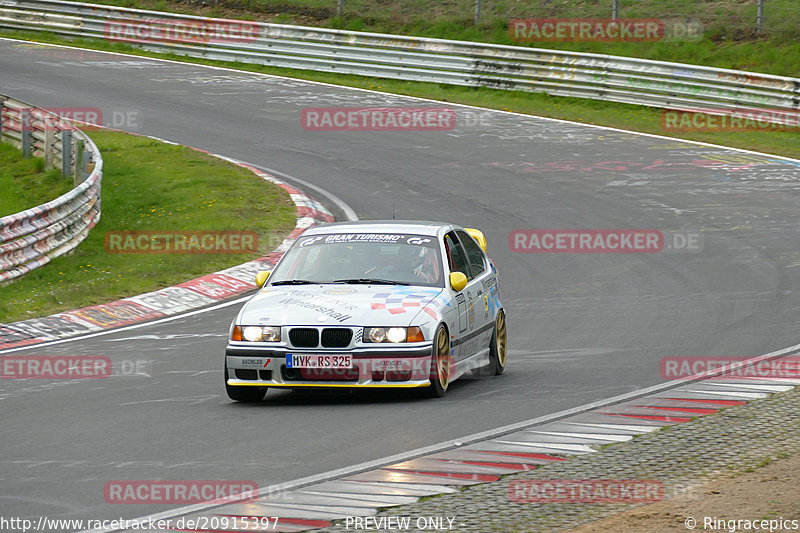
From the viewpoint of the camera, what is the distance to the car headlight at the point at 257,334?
384 inches

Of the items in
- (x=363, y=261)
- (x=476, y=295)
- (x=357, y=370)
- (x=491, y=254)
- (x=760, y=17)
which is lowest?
(x=491, y=254)

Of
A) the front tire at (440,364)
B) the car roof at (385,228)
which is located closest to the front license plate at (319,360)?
the front tire at (440,364)

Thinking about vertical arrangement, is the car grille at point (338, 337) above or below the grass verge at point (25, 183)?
above

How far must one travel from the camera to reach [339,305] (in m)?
9.89

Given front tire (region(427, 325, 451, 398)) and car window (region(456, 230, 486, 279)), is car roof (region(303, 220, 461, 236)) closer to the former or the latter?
car window (region(456, 230, 486, 279))

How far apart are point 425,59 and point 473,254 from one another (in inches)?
842

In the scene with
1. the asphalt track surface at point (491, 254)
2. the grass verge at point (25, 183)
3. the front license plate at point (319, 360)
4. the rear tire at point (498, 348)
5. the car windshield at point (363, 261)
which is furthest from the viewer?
the grass verge at point (25, 183)

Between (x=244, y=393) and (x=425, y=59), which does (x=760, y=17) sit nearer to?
(x=425, y=59)

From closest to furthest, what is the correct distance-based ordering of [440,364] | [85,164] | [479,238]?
[440,364]
[479,238]
[85,164]

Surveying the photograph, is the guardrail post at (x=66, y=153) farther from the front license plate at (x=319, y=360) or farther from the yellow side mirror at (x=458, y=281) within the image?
the front license plate at (x=319, y=360)

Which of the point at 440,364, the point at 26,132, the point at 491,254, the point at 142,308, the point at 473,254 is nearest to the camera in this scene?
the point at 440,364

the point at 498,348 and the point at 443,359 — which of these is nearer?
the point at 443,359

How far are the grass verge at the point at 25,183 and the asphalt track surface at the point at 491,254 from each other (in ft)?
13.9

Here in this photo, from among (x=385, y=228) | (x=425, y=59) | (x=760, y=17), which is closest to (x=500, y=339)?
(x=385, y=228)
